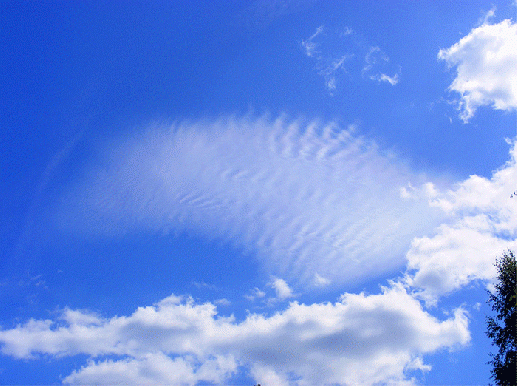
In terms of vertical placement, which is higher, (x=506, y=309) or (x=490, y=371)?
(x=506, y=309)

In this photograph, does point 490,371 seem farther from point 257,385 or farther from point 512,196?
point 257,385

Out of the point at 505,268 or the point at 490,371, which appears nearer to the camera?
the point at 490,371

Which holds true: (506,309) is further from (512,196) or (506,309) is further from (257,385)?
(257,385)

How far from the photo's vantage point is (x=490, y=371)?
1251 inches

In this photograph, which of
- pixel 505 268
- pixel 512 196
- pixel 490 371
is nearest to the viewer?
pixel 512 196

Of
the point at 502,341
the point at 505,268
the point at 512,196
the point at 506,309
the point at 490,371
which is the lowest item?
the point at 490,371

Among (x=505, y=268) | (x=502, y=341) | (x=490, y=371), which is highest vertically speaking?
(x=505, y=268)

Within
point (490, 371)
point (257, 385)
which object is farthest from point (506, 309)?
point (257, 385)

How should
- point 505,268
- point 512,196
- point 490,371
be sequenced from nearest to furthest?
point 512,196, point 490,371, point 505,268

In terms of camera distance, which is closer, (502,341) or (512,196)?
(512,196)

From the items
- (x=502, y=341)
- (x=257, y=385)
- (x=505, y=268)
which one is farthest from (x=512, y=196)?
(x=257, y=385)

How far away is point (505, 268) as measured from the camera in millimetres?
34125

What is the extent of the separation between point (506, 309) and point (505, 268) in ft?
12.3

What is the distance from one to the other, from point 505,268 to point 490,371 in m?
9.33
